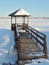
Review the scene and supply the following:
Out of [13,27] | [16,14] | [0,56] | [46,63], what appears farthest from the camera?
[13,27]

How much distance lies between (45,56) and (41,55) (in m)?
0.17

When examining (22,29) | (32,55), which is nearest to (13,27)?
(22,29)

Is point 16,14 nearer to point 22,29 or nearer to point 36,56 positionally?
point 22,29

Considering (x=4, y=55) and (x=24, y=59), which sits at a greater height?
(x=24, y=59)

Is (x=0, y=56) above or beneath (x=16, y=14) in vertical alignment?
beneath

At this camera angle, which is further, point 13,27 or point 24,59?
point 13,27

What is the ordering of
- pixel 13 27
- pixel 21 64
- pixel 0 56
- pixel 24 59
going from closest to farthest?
pixel 21 64 < pixel 24 59 < pixel 0 56 < pixel 13 27

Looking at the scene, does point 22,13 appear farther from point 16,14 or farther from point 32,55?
point 32,55

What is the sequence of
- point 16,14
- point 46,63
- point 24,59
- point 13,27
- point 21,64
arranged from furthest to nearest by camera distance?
point 13,27, point 16,14, point 24,59, point 21,64, point 46,63

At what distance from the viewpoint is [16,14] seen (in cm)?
2158

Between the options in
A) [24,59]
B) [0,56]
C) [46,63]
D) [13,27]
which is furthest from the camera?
[13,27]

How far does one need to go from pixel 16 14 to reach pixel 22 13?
746mm

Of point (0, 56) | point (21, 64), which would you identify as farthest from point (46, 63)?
point (0, 56)

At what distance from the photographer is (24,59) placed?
7504mm
